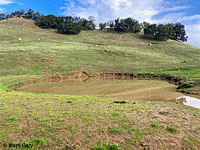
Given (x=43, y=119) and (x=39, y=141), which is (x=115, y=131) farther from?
(x=43, y=119)

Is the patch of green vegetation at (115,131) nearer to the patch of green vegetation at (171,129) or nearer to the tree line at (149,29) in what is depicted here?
the patch of green vegetation at (171,129)

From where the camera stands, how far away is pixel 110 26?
12650 centimetres

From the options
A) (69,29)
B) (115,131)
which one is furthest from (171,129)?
(69,29)

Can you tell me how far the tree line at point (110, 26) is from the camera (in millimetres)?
100938

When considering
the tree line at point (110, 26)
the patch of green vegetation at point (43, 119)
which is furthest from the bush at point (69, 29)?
the patch of green vegetation at point (43, 119)

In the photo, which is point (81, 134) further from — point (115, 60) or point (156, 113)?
point (115, 60)

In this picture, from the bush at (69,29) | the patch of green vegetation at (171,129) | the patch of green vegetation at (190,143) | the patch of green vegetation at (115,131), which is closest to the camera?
the patch of green vegetation at (190,143)

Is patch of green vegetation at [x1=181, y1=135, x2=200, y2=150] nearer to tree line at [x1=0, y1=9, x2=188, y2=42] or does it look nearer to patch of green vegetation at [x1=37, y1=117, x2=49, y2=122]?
patch of green vegetation at [x1=37, y1=117, x2=49, y2=122]

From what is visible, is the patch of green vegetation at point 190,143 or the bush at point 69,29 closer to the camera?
the patch of green vegetation at point 190,143

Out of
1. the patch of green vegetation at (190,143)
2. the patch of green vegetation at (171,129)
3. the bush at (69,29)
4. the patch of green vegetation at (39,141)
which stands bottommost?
the patch of green vegetation at (39,141)

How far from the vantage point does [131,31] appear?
124m

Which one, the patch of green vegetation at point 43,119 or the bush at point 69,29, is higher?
the bush at point 69,29

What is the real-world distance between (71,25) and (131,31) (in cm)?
5100

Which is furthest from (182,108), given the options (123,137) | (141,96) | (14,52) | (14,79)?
(14,52)
